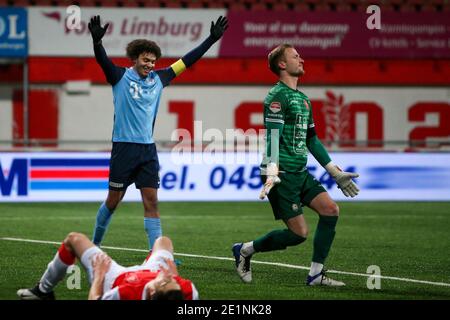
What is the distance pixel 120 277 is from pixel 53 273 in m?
0.70

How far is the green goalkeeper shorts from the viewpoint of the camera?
853 centimetres

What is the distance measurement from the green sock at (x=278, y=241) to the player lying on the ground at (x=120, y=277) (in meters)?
2.03

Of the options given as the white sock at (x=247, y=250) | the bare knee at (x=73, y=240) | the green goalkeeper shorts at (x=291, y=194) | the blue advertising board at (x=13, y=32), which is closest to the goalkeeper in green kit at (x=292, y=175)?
the green goalkeeper shorts at (x=291, y=194)

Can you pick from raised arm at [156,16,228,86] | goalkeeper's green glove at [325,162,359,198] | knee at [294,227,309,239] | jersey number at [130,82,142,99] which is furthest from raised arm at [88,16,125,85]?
knee at [294,227,309,239]

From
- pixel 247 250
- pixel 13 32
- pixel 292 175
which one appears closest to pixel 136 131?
pixel 247 250

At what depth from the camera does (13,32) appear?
23.2m

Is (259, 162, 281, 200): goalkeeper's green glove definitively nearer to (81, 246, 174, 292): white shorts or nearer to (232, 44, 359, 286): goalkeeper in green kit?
(232, 44, 359, 286): goalkeeper in green kit

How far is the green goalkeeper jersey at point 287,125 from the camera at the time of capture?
8.51 m

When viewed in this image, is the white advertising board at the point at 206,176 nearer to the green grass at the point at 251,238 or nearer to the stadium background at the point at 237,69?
the green grass at the point at 251,238

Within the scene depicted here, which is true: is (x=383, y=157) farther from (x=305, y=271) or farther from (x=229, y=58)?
(x=305, y=271)

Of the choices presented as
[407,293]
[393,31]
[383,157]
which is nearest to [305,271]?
[407,293]

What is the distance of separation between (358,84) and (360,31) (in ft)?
4.23

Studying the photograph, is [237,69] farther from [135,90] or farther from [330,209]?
[330,209]

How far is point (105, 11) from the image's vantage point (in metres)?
23.9
